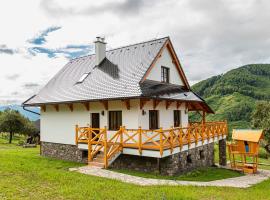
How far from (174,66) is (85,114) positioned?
25.2 feet

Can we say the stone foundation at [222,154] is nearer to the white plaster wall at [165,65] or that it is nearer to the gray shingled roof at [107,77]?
the white plaster wall at [165,65]

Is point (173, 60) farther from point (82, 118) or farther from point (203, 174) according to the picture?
point (203, 174)

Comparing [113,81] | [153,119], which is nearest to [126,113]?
[153,119]

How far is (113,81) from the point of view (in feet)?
54.4

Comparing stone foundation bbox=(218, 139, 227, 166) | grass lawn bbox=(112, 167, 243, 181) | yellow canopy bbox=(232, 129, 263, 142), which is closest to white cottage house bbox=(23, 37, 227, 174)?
stone foundation bbox=(218, 139, 227, 166)

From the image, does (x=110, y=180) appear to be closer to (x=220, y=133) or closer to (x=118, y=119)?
(x=118, y=119)

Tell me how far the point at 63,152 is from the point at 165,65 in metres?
9.46

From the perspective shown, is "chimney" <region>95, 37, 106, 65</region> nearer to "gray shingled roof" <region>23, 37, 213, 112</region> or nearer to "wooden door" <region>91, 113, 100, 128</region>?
"gray shingled roof" <region>23, 37, 213, 112</region>

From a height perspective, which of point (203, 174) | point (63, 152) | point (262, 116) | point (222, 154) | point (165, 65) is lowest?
point (203, 174)

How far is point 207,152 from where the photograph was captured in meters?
19.4

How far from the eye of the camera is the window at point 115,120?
15.9 m

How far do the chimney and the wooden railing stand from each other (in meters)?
6.03

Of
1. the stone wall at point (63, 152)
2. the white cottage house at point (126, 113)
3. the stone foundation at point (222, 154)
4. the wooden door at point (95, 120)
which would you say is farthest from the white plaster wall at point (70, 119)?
the stone foundation at point (222, 154)

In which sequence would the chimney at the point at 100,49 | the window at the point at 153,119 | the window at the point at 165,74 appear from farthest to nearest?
the chimney at the point at 100,49 → the window at the point at 165,74 → the window at the point at 153,119
